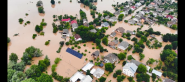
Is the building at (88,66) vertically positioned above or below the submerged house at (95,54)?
below

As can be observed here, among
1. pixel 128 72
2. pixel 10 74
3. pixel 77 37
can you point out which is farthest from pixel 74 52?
pixel 10 74

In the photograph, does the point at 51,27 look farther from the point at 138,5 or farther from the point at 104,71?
the point at 138,5

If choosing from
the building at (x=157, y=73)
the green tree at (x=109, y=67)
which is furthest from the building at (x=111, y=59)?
the building at (x=157, y=73)

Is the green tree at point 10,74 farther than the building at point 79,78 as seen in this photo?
No

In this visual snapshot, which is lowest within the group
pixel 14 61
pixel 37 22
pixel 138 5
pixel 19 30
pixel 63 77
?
pixel 63 77

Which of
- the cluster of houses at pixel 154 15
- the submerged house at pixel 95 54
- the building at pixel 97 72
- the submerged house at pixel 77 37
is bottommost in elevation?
the building at pixel 97 72

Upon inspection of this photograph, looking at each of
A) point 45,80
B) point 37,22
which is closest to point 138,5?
point 37,22

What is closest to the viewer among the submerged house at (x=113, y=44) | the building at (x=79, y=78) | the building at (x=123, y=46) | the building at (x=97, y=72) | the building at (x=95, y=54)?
the building at (x=79, y=78)

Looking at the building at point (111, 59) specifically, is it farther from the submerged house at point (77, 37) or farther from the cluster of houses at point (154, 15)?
the cluster of houses at point (154, 15)

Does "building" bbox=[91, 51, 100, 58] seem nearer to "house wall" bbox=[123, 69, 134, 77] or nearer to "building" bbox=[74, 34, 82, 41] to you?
"house wall" bbox=[123, 69, 134, 77]

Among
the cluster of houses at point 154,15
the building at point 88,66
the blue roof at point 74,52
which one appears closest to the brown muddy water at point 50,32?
the blue roof at point 74,52

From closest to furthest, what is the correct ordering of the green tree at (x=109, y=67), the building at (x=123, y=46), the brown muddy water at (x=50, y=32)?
1. the green tree at (x=109, y=67)
2. the brown muddy water at (x=50, y=32)
3. the building at (x=123, y=46)
